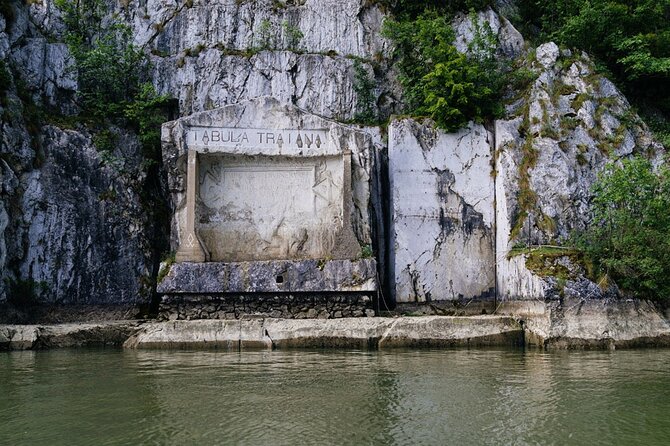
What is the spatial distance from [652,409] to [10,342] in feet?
36.9

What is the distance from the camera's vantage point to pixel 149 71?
58.3 feet

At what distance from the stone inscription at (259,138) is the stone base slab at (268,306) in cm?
372

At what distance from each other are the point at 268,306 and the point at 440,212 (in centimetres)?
496

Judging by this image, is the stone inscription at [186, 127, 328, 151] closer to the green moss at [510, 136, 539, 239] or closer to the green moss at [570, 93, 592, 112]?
the green moss at [510, 136, 539, 239]

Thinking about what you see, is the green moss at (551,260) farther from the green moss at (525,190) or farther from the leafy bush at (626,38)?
the leafy bush at (626,38)

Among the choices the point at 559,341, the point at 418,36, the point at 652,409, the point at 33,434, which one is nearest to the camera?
the point at 33,434

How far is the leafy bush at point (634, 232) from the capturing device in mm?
12469

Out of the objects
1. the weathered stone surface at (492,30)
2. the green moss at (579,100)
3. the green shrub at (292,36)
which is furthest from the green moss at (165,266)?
the green moss at (579,100)

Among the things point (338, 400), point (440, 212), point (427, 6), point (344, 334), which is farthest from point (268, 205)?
point (338, 400)

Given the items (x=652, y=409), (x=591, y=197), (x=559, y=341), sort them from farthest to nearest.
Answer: (x=591, y=197) → (x=559, y=341) → (x=652, y=409)

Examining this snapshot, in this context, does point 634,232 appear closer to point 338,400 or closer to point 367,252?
point 367,252

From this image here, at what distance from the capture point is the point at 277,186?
52.5ft

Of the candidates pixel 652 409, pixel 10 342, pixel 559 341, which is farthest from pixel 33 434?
pixel 559 341

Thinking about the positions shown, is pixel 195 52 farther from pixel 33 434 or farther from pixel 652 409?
pixel 652 409
